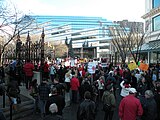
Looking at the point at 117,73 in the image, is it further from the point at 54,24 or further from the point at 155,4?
the point at 54,24

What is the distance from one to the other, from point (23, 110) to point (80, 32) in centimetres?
13374

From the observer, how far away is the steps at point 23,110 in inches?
466

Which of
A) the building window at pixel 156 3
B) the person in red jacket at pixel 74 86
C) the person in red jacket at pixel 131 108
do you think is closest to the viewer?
the person in red jacket at pixel 131 108

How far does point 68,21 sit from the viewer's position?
16250 centimetres

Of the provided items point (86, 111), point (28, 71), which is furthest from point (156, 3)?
point (86, 111)

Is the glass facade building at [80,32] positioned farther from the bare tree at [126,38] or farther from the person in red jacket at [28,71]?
the person in red jacket at [28,71]

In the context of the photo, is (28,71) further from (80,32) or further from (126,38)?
(80,32)

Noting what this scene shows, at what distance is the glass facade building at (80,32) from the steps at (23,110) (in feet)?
350

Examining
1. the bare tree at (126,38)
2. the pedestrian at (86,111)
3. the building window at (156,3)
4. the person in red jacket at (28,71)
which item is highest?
the building window at (156,3)

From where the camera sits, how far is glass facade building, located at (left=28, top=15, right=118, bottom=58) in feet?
431

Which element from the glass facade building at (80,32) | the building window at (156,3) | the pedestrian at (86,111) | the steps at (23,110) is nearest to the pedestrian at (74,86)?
the steps at (23,110)

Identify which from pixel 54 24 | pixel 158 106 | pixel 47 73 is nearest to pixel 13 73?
pixel 47 73

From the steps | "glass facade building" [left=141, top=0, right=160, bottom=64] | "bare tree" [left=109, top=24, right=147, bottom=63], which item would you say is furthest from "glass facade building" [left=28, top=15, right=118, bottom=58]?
the steps

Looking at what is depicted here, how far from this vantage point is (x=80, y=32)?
478 ft
